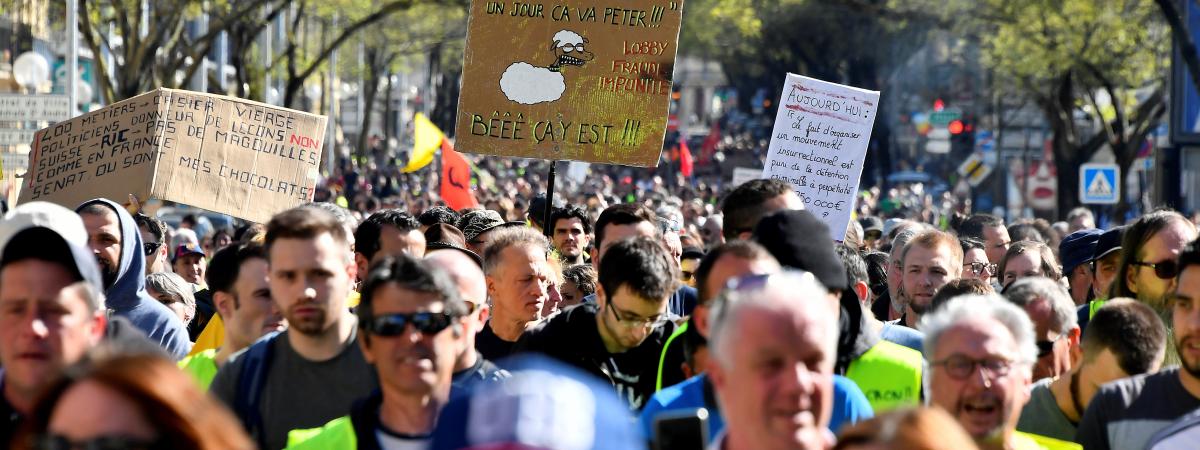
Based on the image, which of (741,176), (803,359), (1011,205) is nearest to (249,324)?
(803,359)

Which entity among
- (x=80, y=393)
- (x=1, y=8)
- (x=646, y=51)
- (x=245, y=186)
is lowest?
(x=80, y=393)

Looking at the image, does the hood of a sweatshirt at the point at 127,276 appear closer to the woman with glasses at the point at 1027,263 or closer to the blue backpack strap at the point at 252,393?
the blue backpack strap at the point at 252,393

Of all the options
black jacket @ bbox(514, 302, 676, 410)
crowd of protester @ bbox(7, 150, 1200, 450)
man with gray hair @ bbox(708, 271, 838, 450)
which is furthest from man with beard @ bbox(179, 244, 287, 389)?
man with gray hair @ bbox(708, 271, 838, 450)

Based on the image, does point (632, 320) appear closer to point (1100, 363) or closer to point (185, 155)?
point (1100, 363)

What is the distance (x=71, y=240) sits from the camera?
4125 millimetres

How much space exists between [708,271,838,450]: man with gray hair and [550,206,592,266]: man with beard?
5958 millimetres

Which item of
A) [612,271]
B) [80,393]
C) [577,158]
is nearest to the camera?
[80,393]

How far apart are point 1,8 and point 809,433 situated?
72.0 feet

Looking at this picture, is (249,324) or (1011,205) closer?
(249,324)

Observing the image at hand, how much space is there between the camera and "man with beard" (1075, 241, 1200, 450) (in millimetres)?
4707

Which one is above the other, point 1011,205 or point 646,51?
point 1011,205

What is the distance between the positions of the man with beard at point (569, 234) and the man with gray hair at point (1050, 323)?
155 inches

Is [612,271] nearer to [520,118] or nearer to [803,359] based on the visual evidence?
[803,359]

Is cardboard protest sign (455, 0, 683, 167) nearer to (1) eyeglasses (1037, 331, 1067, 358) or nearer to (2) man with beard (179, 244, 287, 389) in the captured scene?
(2) man with beard (179, 244, 287, 389)
